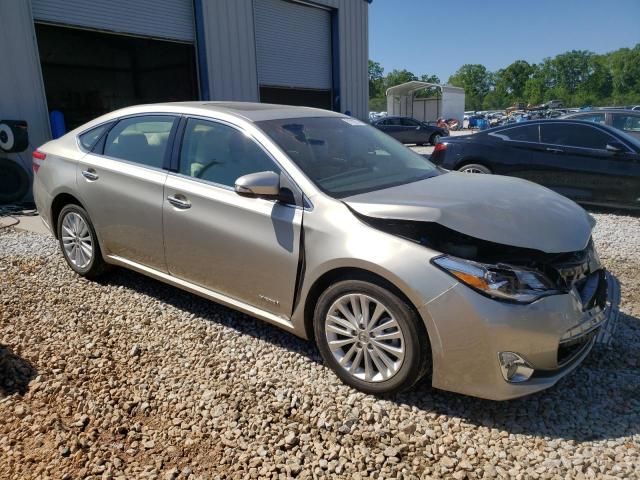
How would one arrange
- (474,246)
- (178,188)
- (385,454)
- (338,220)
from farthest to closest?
(178,188) → (338,220) → (474,246) → (385,454)

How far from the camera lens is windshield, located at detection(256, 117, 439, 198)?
10.5 ft

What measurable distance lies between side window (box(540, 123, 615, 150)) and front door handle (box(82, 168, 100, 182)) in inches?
245

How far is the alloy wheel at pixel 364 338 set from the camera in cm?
271

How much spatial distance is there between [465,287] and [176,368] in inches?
73.9

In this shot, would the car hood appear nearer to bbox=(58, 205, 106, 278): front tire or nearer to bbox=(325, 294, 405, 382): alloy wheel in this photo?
bbox=(325, 294, 405, 382): alloy wheel

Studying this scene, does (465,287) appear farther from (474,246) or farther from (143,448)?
(143,448)

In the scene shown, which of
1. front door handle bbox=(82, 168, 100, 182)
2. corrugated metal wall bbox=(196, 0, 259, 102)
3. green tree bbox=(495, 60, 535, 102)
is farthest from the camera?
green tree bbox=(495, 60, 535, 102)

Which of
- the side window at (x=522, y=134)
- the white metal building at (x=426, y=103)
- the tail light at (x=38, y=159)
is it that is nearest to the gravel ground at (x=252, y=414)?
the tail light at (x=38, y=159)

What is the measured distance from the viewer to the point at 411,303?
2617 millimetres

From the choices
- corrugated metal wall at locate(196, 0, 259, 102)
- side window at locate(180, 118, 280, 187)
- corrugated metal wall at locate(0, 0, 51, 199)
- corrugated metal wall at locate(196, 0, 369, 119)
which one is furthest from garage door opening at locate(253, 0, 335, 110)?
side window at locate(180, 118, 280, 187)

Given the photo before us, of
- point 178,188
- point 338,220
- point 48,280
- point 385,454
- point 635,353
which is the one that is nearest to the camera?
point 385,454

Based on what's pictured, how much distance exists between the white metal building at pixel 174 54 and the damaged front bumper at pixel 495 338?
8960mm

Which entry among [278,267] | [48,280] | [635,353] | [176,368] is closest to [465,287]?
[278,267]

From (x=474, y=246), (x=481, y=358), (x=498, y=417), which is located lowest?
(x=498, y=417)
